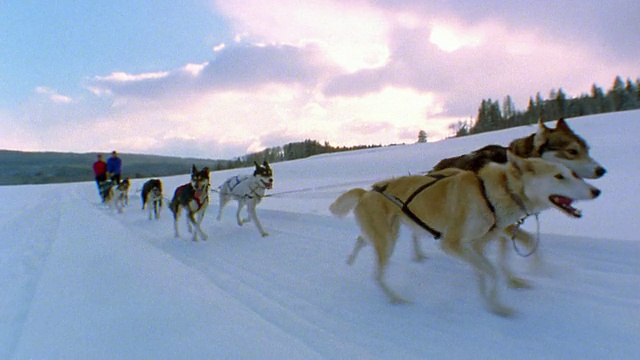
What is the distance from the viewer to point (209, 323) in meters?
2.56

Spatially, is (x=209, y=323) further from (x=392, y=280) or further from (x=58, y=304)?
(x=392, y=280)

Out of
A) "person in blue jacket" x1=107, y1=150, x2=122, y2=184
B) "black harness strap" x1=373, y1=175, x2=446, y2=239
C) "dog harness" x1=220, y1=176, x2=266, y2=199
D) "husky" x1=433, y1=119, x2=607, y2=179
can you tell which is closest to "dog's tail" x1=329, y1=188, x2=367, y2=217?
"black harness strap" x1=373, y1=175, x2=446, y2=239

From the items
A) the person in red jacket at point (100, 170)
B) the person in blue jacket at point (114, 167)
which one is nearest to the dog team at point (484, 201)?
the person in blue jacket at point (114, 167)

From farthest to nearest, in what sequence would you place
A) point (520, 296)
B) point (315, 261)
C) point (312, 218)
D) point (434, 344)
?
point (312, 218) < point (315, 261) < point (520, 296) < point (434, 344)

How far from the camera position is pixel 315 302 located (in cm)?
314

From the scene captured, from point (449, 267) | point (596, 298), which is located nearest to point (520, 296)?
point (596, 298)

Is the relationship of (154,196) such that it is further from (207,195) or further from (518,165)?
(518,165)

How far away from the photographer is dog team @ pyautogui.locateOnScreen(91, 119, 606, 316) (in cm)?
254

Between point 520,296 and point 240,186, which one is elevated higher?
point 240,186

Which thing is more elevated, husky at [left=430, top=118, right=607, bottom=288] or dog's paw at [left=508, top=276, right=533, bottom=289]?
husky at [left=430, top=118, right=607, bottom=288]

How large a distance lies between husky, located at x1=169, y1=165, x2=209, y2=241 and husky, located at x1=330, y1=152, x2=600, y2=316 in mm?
4569

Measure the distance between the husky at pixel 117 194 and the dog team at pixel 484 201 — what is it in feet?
37.6

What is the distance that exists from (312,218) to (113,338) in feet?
15.5

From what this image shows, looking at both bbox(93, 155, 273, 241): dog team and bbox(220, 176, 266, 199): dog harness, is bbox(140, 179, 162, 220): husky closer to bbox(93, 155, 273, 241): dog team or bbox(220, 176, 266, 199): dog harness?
bbox(93, 155, 273, 241): dog team
